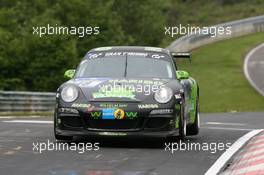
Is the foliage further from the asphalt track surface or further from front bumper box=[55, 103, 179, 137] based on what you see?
front bumper box=[55, 103, 179, 137]

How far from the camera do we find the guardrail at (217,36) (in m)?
45.0

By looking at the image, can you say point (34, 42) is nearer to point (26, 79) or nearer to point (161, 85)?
point (26, 79)

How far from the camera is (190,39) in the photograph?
4653 centimetres

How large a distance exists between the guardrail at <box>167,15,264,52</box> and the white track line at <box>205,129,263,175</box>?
31.4 m

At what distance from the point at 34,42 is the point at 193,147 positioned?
30776mm

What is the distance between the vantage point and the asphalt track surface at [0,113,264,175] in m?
8.16

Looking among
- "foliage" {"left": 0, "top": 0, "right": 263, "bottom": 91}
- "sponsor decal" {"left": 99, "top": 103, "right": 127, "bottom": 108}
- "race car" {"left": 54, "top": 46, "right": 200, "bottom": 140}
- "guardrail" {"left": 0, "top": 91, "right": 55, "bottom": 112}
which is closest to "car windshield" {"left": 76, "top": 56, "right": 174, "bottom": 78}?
"race car" {"left": 54, "top": 46, "right": 200, "bottom": 140}

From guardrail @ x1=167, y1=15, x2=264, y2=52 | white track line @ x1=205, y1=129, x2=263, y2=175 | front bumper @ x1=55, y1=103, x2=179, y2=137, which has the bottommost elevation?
white track line @ x1=205, y1=129, x2=263, y2=175

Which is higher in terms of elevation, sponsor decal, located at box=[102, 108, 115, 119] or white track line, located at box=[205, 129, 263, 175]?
sponsor decal, located at box=[102, 108, 115, 119]

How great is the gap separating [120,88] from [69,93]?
67 centimetres

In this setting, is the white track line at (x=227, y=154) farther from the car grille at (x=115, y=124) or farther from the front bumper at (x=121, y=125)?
the car grille at (x=115, y=124)

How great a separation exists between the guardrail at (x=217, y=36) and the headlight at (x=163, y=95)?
32647mm

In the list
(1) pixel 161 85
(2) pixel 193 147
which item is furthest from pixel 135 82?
(2) pixel 193 147

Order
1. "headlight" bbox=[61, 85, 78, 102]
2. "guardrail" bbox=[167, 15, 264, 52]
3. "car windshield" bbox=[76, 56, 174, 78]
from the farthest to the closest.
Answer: "guardrail" bbox=[167, 15, 264, 52], "car windshield" bbox=[76, 56, 174, 78], "headlight" bbox=[61, 85, 78, 102]
